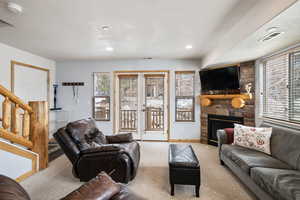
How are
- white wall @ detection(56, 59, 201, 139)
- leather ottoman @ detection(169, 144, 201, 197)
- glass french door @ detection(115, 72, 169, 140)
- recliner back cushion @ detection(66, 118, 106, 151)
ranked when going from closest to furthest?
leather ottoman @ detection(169, 144, 201, 197) < recliner back cushion @ detection(66, 118, 106, 151) < white wall @ detection(56, 59, 201, 139) < glass french door @ detection(115, 72, 169, 140)

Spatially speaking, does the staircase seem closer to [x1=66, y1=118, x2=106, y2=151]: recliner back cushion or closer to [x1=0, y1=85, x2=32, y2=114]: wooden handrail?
[x1=0, y1=85, x2=32, y2=114]: wooden handrail

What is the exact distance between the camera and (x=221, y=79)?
3.80 m

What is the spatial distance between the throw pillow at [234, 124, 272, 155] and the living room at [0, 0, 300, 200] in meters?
0.02

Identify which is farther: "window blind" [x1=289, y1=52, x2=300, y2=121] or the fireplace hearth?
the fireplace hearth

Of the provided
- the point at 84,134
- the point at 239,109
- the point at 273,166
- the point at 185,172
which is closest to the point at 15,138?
the point at 84,134

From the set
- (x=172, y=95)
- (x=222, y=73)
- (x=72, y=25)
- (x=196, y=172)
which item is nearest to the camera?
(x=196, y=172)

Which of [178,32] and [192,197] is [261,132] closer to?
[192,197]

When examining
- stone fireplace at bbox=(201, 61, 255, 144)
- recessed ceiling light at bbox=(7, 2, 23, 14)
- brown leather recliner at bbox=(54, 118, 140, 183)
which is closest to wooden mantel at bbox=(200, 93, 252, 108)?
stone fireplace at bbox=(201, 61, 255, 144)

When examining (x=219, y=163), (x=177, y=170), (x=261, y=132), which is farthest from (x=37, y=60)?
(x=261, y=132)

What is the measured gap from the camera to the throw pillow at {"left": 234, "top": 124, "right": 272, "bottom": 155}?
238 cm

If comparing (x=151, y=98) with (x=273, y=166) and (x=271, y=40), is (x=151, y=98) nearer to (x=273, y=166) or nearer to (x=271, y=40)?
(x=271, y=40)

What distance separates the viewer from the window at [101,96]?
4621 mm

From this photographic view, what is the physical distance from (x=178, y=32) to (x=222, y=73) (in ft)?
5.96

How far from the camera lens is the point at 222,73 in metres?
3.77
